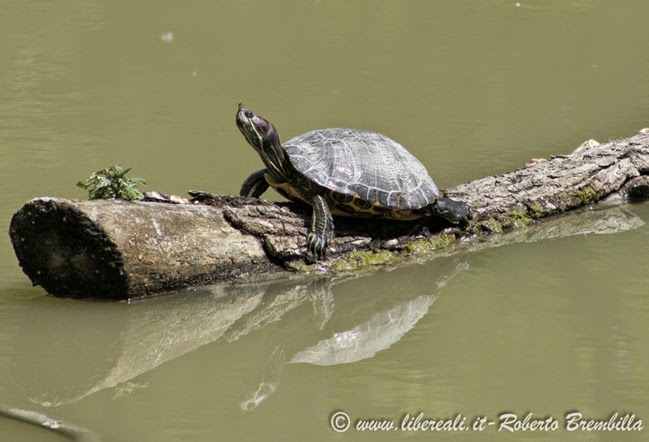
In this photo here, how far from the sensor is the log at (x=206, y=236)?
19.3 ft

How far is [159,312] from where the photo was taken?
6.06 m

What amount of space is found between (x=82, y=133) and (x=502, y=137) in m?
4.34

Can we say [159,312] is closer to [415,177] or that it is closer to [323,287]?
[323,287]

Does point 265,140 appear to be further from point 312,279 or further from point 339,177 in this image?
point 312,279

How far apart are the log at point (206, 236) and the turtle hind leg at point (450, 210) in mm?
126

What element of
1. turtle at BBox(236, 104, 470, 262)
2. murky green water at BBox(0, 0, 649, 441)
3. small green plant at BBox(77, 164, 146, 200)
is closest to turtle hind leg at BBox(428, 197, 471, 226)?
turtle at BBox(236, 104, 470, 262)

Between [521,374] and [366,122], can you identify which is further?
[366,122]

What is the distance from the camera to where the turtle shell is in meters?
6.73

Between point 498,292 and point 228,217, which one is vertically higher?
point 228,217

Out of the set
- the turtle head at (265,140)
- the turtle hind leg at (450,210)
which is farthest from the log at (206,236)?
the turtle head at (265,140)

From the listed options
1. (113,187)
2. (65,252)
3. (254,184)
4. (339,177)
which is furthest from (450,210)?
(65,252)

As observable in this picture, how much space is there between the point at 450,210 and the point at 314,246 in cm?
116

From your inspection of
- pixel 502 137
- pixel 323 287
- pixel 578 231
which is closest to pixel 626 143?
pixel 578 231

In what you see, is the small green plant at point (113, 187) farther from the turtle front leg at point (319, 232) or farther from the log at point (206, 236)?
the turtle front leg at point (319, 232)
